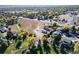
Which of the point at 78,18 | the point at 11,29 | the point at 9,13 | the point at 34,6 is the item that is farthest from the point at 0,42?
the point at 78,18

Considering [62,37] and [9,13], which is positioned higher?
[9,13]

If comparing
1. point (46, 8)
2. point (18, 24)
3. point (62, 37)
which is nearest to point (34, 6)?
point (46, 8)

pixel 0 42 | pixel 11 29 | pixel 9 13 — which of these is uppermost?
pixel 9 13
